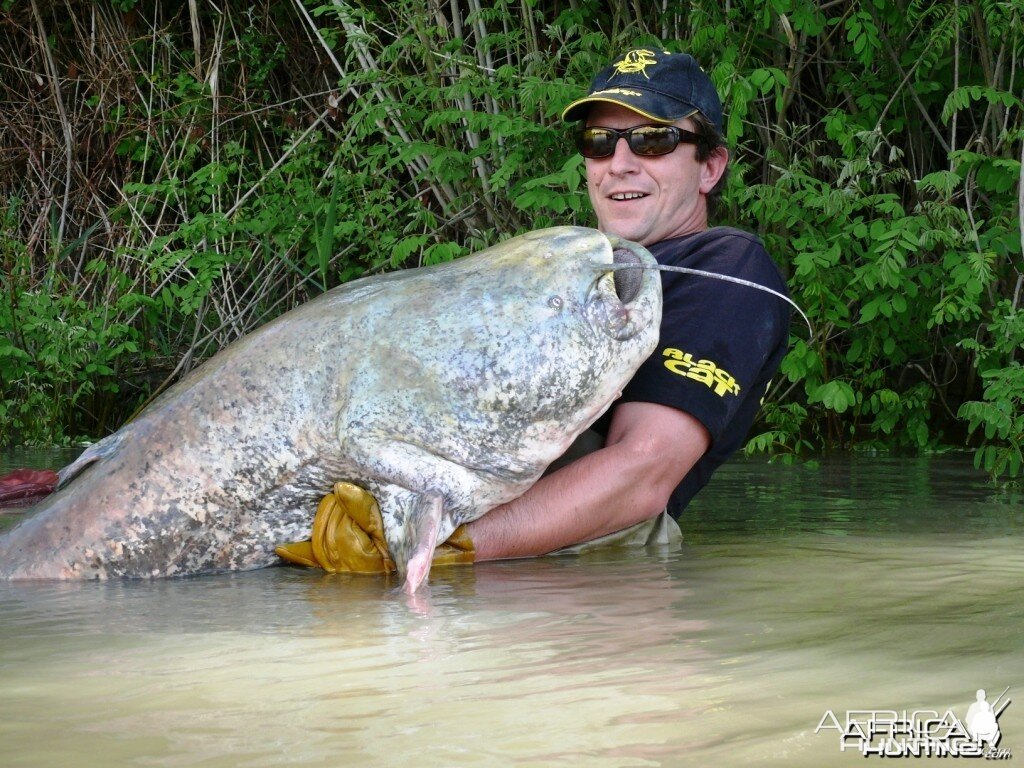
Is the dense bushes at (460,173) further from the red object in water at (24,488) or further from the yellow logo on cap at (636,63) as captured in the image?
the red object in water at (24,488)

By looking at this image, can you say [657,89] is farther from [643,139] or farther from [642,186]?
[642,186]

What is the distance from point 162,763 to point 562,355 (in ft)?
4.20

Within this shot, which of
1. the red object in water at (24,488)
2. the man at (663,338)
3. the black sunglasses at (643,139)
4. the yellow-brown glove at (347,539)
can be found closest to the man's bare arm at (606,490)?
the man at (663,338)

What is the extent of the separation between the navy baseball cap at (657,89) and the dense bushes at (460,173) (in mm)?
1192

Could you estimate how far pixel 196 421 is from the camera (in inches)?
97.5

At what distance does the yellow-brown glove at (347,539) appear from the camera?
2.43 meters

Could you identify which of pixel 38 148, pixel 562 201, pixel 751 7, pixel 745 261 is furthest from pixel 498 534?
pixel 38 148

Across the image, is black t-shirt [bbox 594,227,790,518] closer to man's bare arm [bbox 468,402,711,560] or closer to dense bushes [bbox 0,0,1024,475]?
man's bare arm [bbox 468,402,711,560]

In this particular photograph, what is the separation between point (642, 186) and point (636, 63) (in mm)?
313

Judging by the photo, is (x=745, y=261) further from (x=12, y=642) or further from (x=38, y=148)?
(x=38, y=148)

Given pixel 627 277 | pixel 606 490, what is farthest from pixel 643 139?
pixel 606 490

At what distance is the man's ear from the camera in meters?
3.31

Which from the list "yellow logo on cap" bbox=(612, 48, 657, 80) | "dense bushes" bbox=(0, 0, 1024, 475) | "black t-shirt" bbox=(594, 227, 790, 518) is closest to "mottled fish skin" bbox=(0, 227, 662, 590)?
"black t-shirt" bbox=(594, 227, 790, 518)

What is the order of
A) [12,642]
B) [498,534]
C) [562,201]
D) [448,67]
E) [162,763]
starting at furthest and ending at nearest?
[448,67], [562,201], [498,534], [12,642], [162,763]
